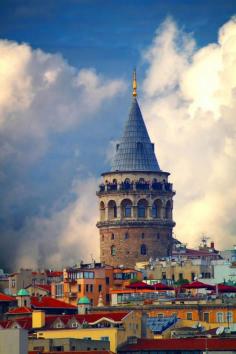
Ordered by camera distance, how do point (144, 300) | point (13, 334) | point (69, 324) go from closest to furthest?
point (13, 334)
point (69, 324)
point (144, 300)

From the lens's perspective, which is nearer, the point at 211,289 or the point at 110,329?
the point at 110,329

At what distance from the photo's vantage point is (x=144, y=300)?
7608 inches

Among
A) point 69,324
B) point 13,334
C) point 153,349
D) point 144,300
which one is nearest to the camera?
point 13,334

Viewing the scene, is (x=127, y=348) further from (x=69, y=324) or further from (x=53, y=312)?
(x=53, y=312)

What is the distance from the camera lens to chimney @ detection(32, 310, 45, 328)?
17888cm

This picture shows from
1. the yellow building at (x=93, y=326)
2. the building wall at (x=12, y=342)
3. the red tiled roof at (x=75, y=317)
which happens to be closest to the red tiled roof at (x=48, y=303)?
the red tiled roof at (x=75, y=317)

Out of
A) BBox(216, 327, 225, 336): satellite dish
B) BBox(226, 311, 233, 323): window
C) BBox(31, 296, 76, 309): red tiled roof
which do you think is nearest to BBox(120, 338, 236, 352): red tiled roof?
BBox(216, 327, 225, 336): satellite dish

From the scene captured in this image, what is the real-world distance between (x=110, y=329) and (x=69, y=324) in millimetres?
6941

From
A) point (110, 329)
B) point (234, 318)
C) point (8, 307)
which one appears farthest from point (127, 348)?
point (8, 307)

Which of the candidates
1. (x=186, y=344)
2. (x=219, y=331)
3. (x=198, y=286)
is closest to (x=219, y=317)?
(x=198, y=286)

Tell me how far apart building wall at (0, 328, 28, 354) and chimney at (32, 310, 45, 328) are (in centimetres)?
2428

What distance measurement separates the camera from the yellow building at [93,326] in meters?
172

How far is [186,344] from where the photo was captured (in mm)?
165750

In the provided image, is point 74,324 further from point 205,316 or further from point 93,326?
point 205,316
